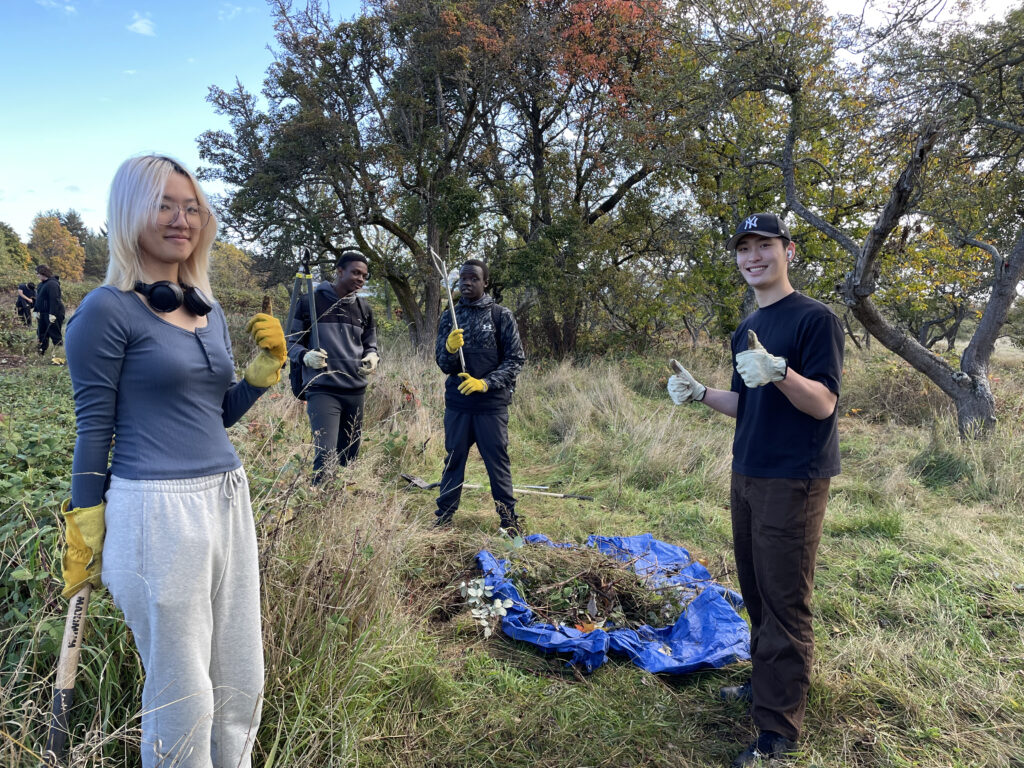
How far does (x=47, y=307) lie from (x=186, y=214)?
1192 centimetres

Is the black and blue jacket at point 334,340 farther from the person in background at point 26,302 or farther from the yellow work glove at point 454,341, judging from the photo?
the person in background at point 26,302

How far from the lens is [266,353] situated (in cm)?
168

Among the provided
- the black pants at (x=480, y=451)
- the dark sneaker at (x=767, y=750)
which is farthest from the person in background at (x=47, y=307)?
the dark sneaker at (x=767, y=750)

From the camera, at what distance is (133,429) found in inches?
52.6

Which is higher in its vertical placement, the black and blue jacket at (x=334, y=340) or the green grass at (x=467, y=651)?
the black and blue jacket at (x=334, y=340)

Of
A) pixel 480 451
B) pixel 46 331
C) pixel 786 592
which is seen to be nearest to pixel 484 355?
pixel 480 451

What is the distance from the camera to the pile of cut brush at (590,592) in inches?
114

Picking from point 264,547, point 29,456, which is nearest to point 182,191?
point 264,547

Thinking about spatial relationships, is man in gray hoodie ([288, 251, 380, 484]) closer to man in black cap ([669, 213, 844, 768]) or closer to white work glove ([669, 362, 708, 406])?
white work glove ([669, 362, 708, 406])

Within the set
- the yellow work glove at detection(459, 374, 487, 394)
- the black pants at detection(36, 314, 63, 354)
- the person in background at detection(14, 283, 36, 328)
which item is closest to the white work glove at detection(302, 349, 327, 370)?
the yellow work glove at detection(459, 374, 487, 394)

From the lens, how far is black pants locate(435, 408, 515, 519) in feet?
12.7

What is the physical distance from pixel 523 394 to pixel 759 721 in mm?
6477

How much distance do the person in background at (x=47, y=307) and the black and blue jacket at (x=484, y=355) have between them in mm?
10074

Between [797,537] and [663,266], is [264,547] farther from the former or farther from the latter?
[663,266]
